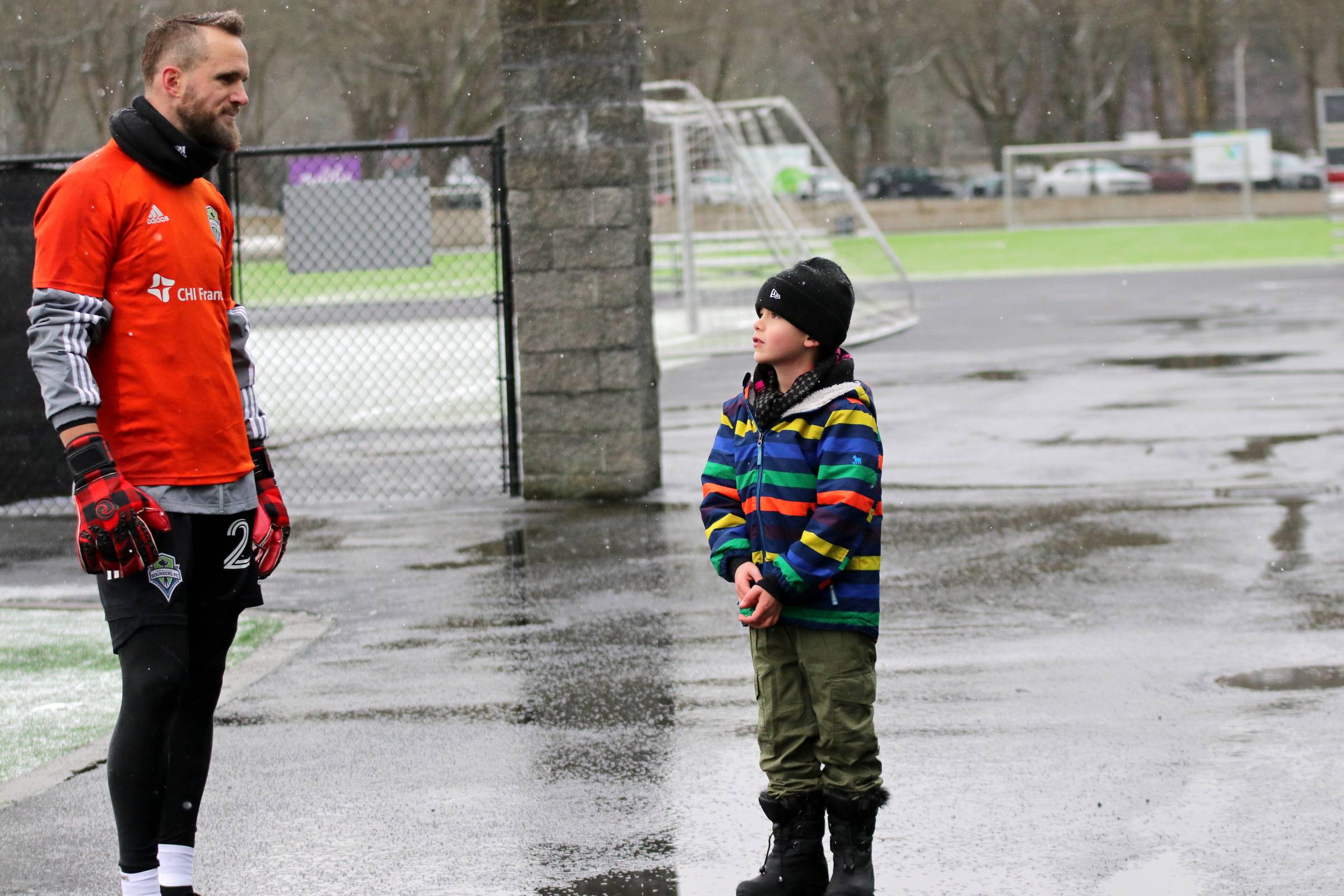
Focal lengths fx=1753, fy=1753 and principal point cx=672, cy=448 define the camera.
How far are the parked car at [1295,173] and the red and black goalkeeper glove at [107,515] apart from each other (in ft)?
196

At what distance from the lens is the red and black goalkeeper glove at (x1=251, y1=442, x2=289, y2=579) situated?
4.14m

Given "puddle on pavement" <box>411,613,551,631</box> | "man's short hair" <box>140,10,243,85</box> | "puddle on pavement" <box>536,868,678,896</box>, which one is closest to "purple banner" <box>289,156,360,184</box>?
"puddle on pavement" <box>411,613,551,631</box>

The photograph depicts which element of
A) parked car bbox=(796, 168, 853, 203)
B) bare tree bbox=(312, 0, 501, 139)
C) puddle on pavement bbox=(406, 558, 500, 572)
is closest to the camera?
puddle on pavement bbox=(406, 558, 500, 572)

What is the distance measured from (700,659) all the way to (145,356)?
10.2 ft

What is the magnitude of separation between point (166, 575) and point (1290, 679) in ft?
12.8

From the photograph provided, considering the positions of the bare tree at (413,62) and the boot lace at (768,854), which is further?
the bare tree at (413,62)

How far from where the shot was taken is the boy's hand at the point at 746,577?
4035 millimetres

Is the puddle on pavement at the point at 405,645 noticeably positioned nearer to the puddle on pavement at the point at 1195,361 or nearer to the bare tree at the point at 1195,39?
the puddle on pavement at the point at 1195,361

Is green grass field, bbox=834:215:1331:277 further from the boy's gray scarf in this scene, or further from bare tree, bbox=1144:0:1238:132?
the boy's gray scarf

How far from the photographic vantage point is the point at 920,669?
6.31 meters

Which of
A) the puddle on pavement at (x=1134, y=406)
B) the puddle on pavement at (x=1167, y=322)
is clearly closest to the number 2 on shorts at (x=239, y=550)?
the puddle on pavement at (x=1134, y=406)

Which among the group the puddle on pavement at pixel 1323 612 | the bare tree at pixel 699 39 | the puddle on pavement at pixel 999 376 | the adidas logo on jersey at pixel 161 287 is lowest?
the puddle on pavement at pixel 1323 612

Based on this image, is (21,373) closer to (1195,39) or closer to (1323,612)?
(1323,612)

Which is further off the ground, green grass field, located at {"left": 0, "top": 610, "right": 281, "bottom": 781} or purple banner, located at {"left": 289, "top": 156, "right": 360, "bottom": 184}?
purple banner, located at {"left": 289, "top": 156, "right": 360, "bottom": 184}
